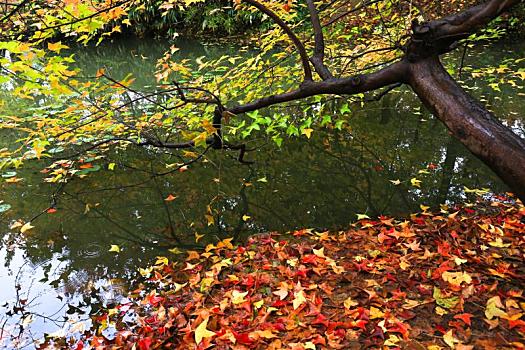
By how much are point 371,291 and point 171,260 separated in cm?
173

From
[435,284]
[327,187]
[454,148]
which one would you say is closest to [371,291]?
[435,284]

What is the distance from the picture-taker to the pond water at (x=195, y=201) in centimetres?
310

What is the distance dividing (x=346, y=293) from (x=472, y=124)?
4.02ft

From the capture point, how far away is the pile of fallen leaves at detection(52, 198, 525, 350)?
76.4 inches

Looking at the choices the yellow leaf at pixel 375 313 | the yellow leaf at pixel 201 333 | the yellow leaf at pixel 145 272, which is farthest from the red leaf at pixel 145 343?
the yellow leaf at pixel 375 313

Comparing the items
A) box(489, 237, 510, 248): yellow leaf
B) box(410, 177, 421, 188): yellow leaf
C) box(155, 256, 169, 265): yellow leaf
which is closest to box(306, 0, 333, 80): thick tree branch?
box(489, 237, 510, 248): yellow leaf

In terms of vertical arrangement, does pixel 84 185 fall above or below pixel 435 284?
above

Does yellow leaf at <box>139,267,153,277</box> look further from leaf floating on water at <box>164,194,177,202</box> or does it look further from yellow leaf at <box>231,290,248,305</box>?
leaf floating on water at <box>164,194,177,202</box>

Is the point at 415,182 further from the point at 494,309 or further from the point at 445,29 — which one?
the point at 445,29

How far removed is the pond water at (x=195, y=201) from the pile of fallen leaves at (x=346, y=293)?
41 centimetres

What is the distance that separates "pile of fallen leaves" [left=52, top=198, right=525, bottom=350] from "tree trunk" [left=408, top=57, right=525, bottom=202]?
Result: 0.81m

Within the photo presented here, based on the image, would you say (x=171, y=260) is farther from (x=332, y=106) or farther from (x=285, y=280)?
(x=332, y=106)

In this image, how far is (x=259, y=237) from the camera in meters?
3.44

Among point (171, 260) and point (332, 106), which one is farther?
point (332, 106)
